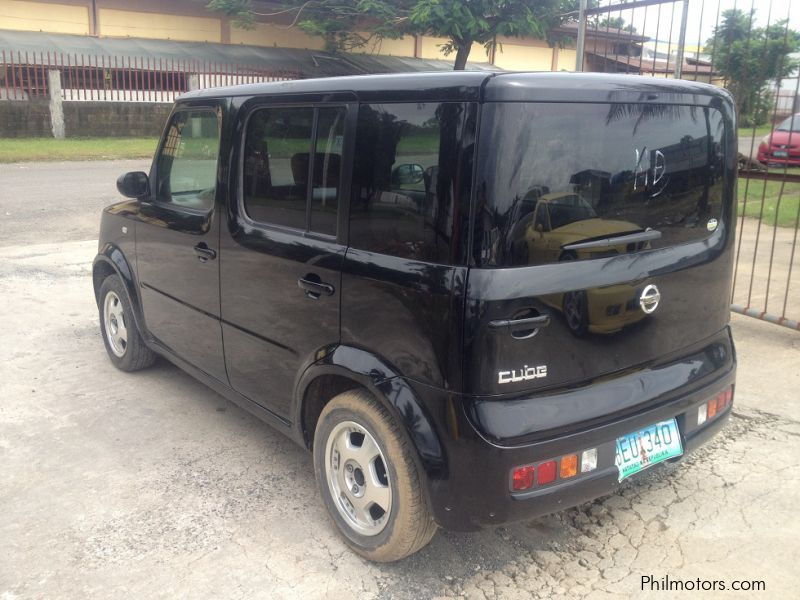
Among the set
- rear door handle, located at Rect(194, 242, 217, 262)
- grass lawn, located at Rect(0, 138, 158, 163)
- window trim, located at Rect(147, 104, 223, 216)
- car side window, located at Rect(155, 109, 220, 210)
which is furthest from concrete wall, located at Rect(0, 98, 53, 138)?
rear door handle, located at Rect(194, 242, 217, 262)

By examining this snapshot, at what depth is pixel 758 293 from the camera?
6.70m

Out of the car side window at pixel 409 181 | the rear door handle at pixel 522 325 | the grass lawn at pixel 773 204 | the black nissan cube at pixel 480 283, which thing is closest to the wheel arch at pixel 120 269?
the black nissan cube at pixel 480 283

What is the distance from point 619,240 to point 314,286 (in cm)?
120

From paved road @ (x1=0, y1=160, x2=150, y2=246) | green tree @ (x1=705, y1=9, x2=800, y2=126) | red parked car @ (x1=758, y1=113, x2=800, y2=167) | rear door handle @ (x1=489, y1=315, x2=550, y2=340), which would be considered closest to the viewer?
rear door handle @ (x1=489, y1=315, x2=550, y2=340)

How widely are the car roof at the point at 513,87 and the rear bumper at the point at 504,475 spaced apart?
3.34 ft

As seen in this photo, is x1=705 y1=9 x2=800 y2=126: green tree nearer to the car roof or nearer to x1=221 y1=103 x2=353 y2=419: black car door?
the car roof

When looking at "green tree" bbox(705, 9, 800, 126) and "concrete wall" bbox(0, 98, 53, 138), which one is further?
"concrete wall" bbox(0, 98, 53, 138)

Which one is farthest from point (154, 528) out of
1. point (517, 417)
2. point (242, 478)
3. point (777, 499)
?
point (777, 499)

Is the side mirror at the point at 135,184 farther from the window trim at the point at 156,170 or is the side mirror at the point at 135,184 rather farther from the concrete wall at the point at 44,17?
the concrete wall at the point at 44,17

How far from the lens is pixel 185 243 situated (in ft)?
13.0

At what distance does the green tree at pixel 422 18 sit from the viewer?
2253cm

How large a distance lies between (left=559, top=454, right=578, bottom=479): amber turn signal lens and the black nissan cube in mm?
10

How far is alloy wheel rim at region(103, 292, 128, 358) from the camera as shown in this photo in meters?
4.91

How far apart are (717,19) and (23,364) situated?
5.34 m
